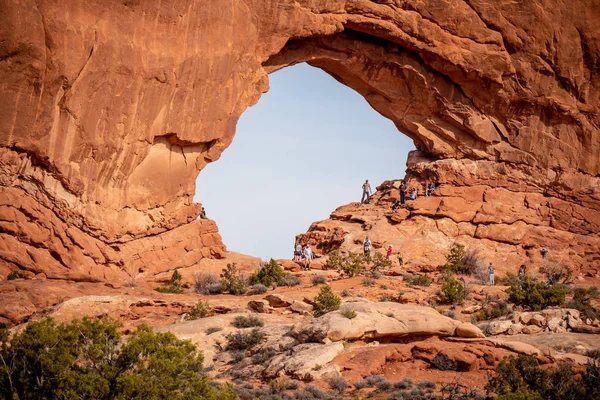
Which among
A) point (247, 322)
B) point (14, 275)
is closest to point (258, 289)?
point (247, 322)

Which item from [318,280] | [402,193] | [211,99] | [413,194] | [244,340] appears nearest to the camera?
[244,340]

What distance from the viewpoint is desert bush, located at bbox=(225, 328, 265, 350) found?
651 inches

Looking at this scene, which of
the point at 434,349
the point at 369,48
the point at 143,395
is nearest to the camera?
the point at 143,395

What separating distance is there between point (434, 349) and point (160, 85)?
13.0 m

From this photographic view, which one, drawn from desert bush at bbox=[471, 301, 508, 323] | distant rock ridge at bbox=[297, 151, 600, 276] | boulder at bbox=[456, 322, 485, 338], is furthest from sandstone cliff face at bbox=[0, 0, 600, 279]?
boulder at bbox=[456, 322, 485, 338]

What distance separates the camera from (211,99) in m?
25.5

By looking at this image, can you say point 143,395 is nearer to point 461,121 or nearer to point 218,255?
point 218,255

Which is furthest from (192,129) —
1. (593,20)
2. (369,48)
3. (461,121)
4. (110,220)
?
(593,20)

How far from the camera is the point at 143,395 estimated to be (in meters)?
11.5

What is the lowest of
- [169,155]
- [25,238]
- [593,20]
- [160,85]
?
[25,238]

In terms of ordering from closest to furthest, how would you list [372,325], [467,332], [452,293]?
[372,325] < [467,332] < [452,293]

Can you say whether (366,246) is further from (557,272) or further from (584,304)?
(584,304)

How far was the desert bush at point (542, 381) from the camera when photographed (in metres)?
12.5

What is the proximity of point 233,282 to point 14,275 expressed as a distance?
6423 mm
